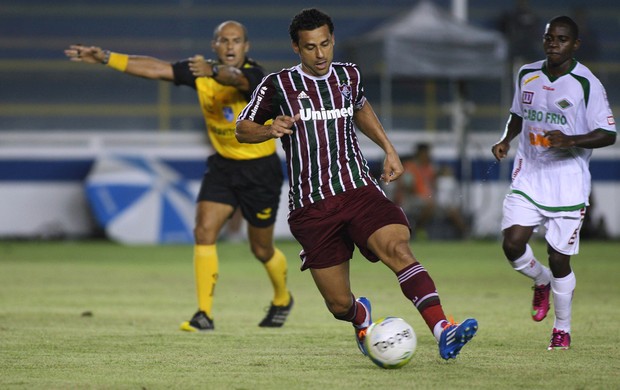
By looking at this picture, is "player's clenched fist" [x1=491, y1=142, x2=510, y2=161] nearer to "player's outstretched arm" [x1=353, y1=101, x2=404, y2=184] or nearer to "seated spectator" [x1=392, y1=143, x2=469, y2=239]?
"player's outstretched arm" [x1=353, y1=101, x2=404, y2=184]

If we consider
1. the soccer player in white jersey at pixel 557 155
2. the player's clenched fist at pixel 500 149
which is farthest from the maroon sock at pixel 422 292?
the player's clenched fist at pixel 500 149

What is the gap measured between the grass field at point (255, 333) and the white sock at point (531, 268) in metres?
0.42

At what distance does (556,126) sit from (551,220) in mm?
640

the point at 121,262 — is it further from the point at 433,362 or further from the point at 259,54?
the point at 433,362

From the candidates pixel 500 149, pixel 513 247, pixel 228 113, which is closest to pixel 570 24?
pixel 500 149

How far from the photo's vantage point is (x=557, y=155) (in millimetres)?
8117

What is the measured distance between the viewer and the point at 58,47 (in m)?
23.1

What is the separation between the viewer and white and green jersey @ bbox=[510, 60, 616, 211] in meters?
7.86

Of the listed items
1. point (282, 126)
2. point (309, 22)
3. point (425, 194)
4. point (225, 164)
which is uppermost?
point (309, 22)

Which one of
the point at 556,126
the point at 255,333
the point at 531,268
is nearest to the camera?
the point at 556,126

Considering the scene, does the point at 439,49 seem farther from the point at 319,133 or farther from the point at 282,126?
the point at 282,126

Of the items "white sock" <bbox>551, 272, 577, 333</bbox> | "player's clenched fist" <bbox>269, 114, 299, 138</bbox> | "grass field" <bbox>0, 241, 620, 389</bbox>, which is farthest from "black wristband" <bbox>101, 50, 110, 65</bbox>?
"white sock" <bbox>551, 272, 577, 333</bbox>

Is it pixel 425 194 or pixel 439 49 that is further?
pixel 439 49

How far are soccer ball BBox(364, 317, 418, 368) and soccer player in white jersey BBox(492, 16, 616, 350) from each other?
1.51m
